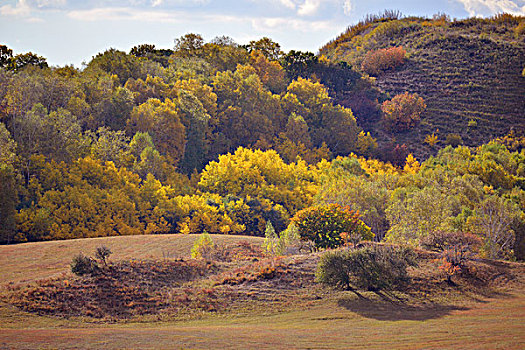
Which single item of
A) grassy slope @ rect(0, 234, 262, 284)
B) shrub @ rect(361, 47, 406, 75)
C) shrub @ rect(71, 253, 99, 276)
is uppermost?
shrub @ rect(361, 47, 406, 75)

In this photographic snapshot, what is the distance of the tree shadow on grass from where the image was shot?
1625 centimetres

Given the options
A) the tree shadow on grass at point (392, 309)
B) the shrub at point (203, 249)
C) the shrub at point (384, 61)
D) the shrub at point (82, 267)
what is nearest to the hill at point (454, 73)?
the shrub at point (384, 61)

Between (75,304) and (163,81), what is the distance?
141 ft

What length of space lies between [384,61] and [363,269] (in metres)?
67.8

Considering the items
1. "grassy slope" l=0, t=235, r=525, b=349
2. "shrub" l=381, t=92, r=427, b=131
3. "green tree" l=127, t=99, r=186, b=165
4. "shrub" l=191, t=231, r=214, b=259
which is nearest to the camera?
"grassy slope" l=0, t=235, r=525, b=349

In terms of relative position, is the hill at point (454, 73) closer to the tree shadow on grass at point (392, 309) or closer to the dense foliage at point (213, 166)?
the dense foliage at point (213, 166)

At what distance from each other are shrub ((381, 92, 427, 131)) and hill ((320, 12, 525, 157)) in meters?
0.98

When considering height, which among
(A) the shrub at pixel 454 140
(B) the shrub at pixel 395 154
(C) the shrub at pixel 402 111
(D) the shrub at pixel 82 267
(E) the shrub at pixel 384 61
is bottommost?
(D) the shrub at pixel 82 267

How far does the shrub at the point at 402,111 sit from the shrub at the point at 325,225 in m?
43.7

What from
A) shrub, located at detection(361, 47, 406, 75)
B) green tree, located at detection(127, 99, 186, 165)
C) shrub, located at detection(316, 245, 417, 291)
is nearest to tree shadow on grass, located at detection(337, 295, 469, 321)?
shrub, located at detection(316, 245, 417, 291)

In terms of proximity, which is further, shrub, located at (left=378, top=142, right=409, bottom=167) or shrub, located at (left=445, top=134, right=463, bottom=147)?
shrub, located at (left=445, top=134, right=463, bottom=147)

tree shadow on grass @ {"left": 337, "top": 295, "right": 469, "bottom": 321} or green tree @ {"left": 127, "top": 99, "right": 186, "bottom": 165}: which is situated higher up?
green tree @ {"left": 127, "top": 99, "right": 186, "bottom": 165}

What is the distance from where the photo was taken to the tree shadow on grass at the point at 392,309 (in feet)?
53.3

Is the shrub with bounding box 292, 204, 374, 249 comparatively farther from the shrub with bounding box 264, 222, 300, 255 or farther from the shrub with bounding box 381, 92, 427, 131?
the shrub with bounding box 381, 92, 427, 131
